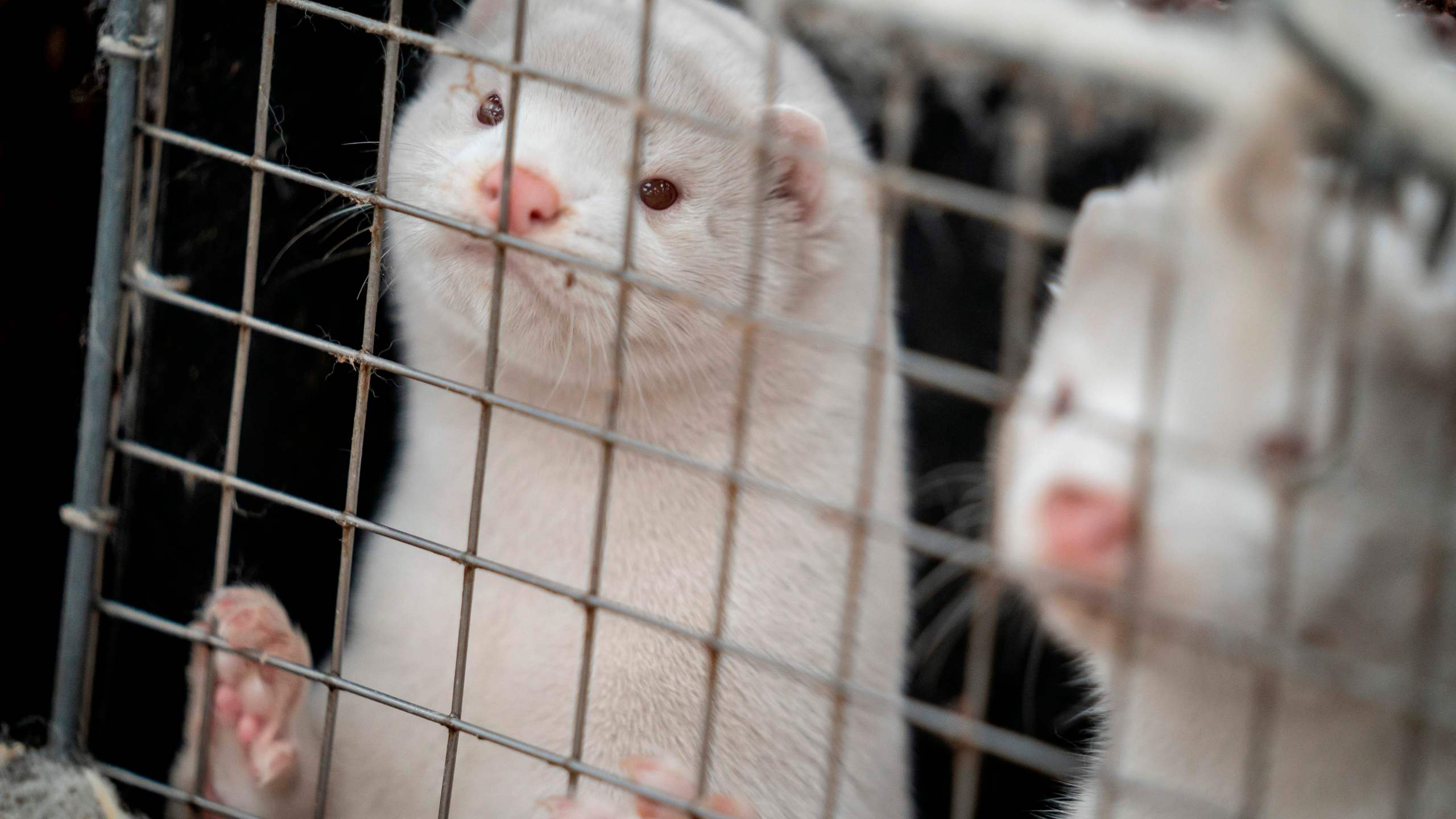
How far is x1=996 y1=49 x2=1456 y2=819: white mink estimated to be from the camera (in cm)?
74

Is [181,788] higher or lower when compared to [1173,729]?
lower

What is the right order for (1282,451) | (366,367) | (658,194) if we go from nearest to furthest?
(1282,451), (366,367), (658,194)

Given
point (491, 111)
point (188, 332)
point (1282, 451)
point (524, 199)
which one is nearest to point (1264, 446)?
point (1282, 451)

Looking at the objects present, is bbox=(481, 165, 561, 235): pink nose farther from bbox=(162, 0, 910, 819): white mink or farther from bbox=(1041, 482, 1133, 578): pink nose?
bbox=(1041, 482, 1133, 578): pink nose

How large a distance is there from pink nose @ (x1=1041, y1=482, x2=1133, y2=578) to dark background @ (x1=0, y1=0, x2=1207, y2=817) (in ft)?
2.45

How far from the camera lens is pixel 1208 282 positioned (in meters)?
0.81

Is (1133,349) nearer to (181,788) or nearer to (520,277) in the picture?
(520,277)

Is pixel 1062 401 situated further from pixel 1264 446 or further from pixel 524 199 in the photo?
pixel 524 199

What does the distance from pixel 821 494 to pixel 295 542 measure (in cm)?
90

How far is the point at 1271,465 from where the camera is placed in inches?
32.2

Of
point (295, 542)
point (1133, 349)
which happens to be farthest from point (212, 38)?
point (1133, 349)

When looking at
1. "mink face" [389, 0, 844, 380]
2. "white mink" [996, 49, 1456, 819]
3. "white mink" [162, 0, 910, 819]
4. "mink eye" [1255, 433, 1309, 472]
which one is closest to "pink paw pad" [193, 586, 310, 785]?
"white mink" [162, 0, 910, 819]

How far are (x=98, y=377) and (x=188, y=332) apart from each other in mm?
377

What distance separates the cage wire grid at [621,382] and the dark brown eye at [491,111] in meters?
0.33
